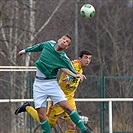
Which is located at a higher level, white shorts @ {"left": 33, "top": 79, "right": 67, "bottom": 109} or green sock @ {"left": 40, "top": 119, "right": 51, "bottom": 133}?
white shorts @ {"left": 33, "top": 79, "right": 67, "bottom": 109}

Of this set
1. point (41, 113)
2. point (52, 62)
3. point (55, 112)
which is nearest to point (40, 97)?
point (41, 113)

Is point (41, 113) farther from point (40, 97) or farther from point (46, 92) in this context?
point (46, 92)

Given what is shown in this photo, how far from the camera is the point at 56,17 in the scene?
2528 cm

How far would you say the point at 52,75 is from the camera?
1348 cm

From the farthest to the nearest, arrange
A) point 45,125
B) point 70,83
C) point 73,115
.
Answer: point 70,83, point 45,125, point 73,115

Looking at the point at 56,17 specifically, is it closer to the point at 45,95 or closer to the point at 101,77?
the point at 101,77

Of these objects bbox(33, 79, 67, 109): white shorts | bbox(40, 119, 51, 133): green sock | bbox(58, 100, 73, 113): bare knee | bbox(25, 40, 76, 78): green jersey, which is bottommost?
bbox(40, 119, 51, 133): green sock

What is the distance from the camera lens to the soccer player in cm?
1329

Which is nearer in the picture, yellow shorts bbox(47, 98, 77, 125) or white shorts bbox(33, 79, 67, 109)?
white shorts bbox(33, 79, 67, 109)

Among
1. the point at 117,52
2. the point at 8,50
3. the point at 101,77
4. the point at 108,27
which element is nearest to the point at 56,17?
the point at 8,50

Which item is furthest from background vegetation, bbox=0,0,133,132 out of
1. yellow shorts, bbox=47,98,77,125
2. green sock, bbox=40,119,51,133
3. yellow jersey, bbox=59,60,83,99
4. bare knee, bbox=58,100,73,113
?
bare knee, bbox=58,100,73,113

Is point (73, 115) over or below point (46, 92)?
below

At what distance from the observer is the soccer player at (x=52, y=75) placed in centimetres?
1329

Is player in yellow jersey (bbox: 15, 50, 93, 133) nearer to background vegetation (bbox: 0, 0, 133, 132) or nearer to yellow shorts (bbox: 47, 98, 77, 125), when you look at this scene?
yellow shorts (bbox: 47, 98, 77, 125)
